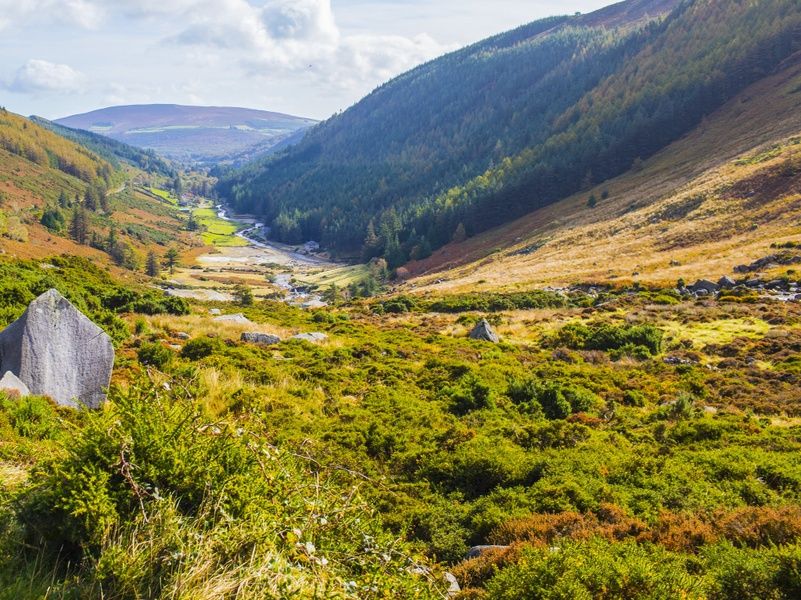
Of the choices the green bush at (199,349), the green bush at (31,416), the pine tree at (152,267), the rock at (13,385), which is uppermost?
the rock at (13,385)

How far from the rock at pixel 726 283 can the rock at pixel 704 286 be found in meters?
0.70

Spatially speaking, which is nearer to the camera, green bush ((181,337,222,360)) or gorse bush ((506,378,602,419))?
gorse bush ((506,378,602,419))

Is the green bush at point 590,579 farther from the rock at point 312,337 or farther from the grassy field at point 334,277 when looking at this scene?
the grassy field at point 334,277

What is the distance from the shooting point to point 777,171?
64375 millimetres

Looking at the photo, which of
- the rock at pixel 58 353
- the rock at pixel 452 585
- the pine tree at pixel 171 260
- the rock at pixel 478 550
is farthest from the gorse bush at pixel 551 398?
the pine tree at pixel 171 260

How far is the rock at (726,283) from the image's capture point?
124ft

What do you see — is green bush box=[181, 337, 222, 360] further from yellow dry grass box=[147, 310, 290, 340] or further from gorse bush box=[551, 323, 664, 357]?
gorse bush box=[551, 323, 664, 357]

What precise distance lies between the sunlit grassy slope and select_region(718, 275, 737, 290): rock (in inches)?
128

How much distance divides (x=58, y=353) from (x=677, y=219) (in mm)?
73657

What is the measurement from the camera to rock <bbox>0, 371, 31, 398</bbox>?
29.7ft

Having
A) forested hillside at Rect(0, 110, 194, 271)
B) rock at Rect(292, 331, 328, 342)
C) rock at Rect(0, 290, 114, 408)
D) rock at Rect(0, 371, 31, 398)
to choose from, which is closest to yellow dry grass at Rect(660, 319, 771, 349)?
rock at Rect(292, 331, 328, 342)

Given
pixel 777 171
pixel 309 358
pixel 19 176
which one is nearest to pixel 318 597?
pixel 309 358

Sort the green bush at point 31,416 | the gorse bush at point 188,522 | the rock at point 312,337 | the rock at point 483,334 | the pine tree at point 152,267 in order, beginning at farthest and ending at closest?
the pine tree at point 152,267 → the rock at point 483,334 → the rock at point 312,337 → the green bush at point 31,416 → the gorse bush at point 188,522

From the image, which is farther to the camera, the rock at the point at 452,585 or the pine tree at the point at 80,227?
the pine tree at the point at 80,227
